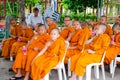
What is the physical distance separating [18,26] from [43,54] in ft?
7.23

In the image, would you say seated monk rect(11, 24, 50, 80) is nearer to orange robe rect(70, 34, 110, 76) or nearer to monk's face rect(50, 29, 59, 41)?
monk's face rect(50, 29, 59, 41)

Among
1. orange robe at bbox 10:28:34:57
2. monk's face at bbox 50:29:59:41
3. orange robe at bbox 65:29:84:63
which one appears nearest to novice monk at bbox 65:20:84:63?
orange robe at bbox 65:29:84:63

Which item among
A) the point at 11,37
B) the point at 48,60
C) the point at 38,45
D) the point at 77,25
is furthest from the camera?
the point at 11,37

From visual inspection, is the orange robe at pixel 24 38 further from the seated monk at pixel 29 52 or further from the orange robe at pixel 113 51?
the orange robe at pixel 113 51

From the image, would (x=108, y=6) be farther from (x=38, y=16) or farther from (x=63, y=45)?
(x=63, y=45)

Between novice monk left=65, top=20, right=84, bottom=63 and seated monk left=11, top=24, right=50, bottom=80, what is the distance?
1.81ft

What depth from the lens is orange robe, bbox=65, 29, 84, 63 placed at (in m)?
5.57

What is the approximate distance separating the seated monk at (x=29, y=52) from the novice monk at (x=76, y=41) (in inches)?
21.8

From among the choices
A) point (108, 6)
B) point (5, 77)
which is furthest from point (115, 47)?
point (108, 6)

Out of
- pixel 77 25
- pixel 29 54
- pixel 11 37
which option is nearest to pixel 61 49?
pixel 29 54

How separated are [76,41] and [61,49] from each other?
97 cm

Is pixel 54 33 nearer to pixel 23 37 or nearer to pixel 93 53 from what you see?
pixel 93 53

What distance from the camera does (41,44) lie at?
5.42 meters

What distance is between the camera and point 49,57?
15.9ft
